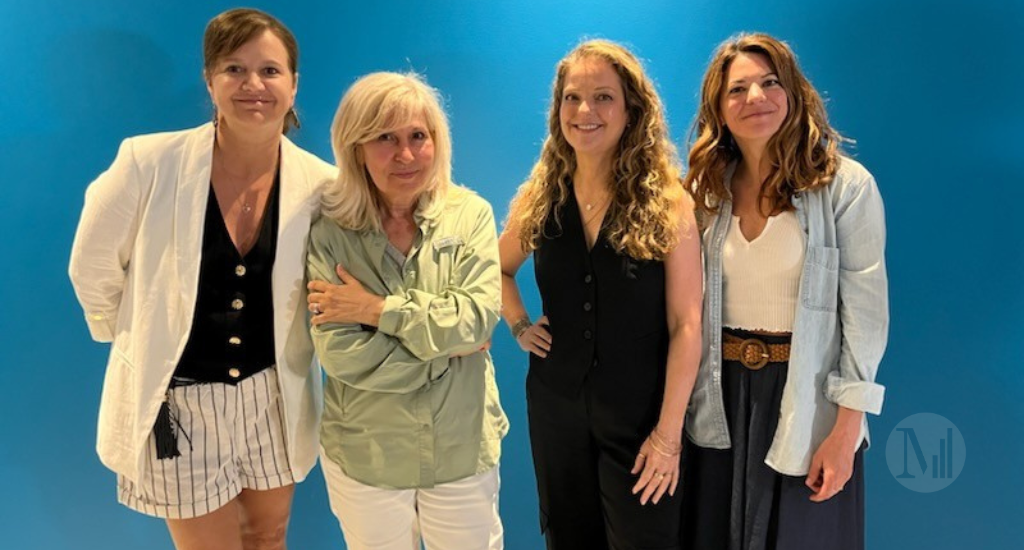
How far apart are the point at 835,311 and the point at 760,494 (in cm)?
53

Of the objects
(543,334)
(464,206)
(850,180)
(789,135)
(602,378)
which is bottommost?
(602,378)

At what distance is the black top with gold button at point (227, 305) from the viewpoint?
1.96 meters

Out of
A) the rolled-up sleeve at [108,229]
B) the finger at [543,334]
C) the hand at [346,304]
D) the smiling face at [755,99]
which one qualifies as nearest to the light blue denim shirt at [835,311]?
the smiling face at [755,99]

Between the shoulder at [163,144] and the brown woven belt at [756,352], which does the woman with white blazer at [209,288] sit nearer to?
the shoulder at [163,144]

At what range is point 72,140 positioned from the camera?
105 inches

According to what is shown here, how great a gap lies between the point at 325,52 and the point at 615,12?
3.45ft

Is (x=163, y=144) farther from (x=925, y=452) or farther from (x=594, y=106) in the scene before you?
(x=925, y=452)

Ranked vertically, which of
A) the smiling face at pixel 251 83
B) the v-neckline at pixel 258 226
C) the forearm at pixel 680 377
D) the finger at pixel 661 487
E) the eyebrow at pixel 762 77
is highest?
the eyebrow at pixel 762 77

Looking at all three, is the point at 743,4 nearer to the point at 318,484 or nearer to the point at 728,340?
the point at 728,340

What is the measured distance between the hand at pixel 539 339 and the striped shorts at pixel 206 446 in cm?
72

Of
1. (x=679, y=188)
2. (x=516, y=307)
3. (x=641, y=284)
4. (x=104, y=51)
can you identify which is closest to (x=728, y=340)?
(x=641, y=284)

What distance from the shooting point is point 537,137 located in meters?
2.82

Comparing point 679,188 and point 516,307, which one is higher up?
point 679,188

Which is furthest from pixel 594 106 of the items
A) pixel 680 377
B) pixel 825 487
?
pixel 825 487
